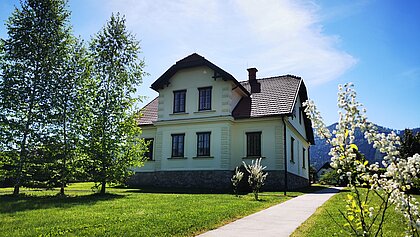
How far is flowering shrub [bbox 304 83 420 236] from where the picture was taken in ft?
10.3

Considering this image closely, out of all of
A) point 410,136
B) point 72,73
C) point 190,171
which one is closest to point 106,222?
point 72,73

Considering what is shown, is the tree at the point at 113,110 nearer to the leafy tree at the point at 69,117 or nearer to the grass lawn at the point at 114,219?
the leafy tree at the point at 69,117

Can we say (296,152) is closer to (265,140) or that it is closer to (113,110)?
(265,140)

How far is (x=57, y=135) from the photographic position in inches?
583

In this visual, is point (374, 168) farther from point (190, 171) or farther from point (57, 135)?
point (190, 171)

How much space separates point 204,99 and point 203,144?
3029 millimetres

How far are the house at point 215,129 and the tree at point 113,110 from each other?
455cm

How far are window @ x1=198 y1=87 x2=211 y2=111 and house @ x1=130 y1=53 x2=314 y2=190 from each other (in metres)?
0.07

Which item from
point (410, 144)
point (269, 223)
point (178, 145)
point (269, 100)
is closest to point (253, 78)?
point (269, 100)

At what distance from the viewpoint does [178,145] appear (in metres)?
21.9

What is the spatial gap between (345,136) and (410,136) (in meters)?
20.2

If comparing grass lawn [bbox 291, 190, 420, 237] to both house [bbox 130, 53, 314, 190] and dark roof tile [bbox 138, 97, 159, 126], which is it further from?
dark roof tile [bbox 138, 97, 159, 126]

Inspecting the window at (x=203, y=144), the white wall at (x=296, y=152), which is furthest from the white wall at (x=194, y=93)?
the white wall at (x=296, y=152)

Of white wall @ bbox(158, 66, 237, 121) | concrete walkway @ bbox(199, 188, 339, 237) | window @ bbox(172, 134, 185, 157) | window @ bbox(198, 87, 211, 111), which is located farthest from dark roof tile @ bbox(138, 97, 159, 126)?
concrete walkway @ bbox(199, 188, 339, 237)
